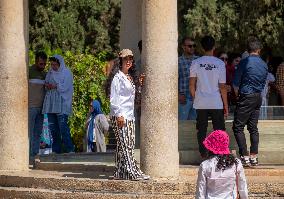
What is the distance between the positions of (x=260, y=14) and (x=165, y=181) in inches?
1201

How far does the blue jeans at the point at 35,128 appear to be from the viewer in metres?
20.9

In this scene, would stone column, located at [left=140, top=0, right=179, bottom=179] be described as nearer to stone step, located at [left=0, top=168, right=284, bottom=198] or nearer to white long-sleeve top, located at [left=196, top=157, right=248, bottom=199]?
stone step, located at [left=0, top=168, right=284, bottom=198]

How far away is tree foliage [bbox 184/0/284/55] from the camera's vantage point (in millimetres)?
44500

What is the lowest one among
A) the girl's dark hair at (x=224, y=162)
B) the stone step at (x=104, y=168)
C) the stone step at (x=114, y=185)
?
the stone step at (x=114, y=185)

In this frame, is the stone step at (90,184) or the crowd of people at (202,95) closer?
the stone step at (90,184)

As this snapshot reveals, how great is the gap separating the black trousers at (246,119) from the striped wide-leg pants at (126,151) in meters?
1.99

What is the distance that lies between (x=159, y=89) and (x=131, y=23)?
557 cm

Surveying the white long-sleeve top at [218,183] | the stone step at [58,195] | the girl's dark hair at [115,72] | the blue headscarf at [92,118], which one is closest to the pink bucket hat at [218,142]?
the white long-sleeve top at [218,183]

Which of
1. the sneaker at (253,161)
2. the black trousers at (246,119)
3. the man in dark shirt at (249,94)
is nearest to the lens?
the man in dark shirt at (249,94)

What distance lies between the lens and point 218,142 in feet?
36.9

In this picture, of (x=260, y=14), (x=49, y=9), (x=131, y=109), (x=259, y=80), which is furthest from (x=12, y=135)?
(x=49, y=9)

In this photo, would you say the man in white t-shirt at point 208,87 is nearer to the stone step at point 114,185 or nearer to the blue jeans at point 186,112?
the stone step at point 114,185

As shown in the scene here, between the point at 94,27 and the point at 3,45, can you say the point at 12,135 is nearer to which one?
the point at 3,45

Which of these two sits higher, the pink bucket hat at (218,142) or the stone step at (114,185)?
the pink bucket hat at (218,142)
